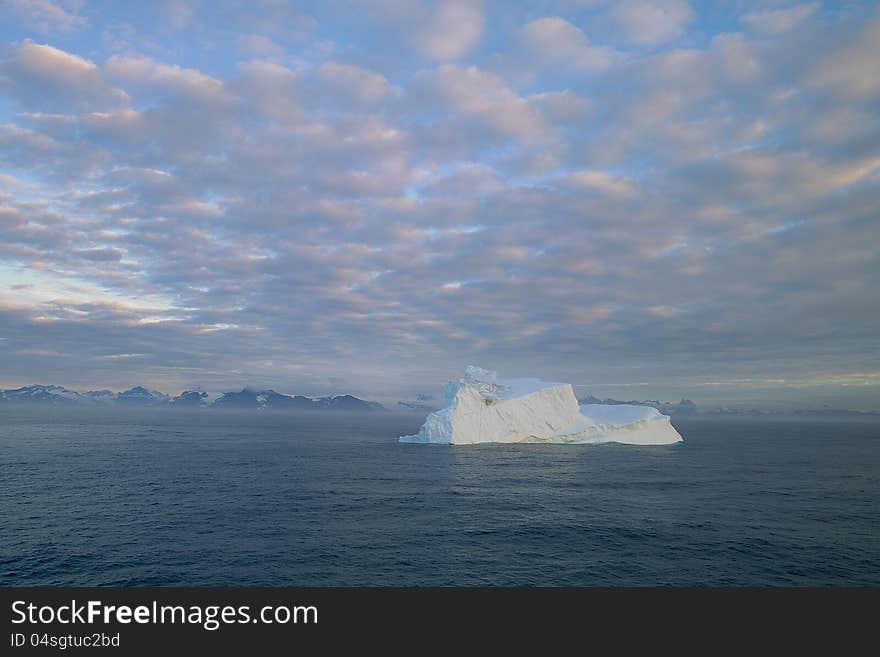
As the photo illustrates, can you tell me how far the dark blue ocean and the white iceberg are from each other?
89.3ft

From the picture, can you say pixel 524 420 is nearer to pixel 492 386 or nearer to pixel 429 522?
pixel 492 386

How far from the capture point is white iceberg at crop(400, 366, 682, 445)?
327 ft

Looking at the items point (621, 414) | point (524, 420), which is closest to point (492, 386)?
point (524, 420)

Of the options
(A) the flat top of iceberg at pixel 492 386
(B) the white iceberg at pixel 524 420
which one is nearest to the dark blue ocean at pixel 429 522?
(B) the white iceberg at pixel 524 420

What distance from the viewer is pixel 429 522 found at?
3822 centimetres

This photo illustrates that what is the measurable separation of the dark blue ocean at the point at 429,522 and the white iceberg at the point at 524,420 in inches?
1071

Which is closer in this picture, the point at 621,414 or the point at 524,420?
the point at 524,420

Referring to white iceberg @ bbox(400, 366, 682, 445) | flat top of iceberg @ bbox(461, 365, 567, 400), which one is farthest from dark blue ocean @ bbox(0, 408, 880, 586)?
flat top of iceberg @ bbox(461, 365, 567, 400)

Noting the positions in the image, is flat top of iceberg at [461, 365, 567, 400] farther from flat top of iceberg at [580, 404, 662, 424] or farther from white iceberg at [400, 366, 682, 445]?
flat top of iceberg at [580, 404, 662, 424]

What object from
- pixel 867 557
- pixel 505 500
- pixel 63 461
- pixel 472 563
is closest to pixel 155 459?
pixel 63 461

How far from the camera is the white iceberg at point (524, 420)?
9962 centimetres

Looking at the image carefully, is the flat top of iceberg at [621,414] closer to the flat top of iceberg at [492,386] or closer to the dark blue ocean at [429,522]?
the flat top of iceberg at [492,386]

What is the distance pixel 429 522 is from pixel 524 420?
216 ft

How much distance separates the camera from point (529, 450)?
9188cm
